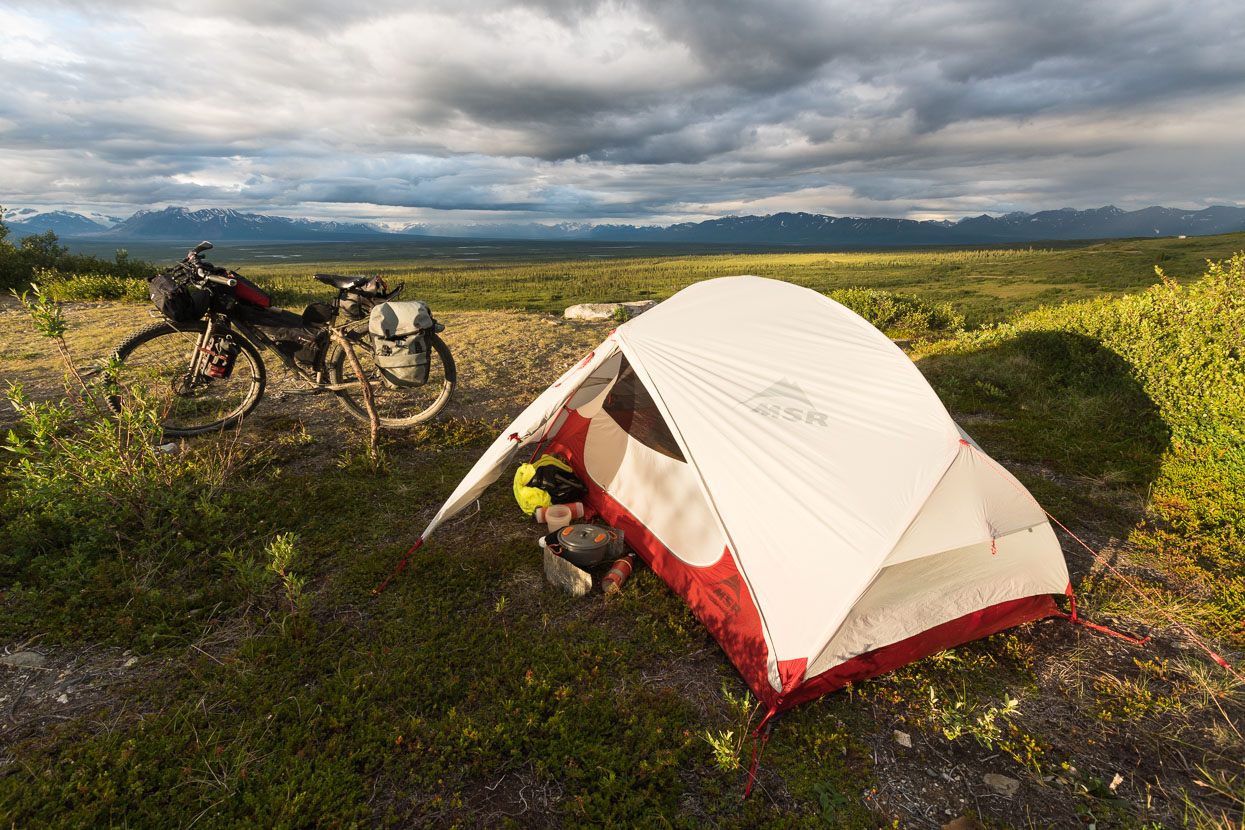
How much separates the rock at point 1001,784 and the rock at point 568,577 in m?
3.17

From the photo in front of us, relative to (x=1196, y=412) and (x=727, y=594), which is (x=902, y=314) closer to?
(x=1196, y=412)

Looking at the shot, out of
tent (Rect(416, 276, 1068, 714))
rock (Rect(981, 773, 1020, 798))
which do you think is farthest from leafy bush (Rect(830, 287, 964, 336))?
rock (Rect(981, 773, 1020, 798))

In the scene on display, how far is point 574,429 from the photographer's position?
6.66 meters

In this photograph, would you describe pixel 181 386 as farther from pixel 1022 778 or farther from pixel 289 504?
pixel 1022 778

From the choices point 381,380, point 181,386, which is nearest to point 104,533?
point 181,386

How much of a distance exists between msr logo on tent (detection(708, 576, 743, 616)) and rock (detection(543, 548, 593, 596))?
1178 millimetres

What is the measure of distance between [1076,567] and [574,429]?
223 inches

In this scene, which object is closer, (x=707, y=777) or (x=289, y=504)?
(x=707, y=777)

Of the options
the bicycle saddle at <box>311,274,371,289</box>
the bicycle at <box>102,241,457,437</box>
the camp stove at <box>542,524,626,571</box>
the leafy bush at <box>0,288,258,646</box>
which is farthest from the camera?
the bicycle saddle at <box>311,274,371,289</box>

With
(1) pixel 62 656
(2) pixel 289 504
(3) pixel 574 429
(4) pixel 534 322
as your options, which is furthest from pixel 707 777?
(4) pixel 534 322

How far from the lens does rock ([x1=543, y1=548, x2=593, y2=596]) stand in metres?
4.95

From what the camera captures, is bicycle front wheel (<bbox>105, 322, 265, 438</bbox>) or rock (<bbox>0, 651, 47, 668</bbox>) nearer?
rock (<bbox>0, 651, 47, 668</bbox>)

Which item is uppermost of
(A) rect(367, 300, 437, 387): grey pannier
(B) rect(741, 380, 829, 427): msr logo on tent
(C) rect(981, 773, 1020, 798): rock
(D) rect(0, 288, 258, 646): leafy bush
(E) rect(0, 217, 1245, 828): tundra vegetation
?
(A) rect(367, 300, 437, 387): grey pannier

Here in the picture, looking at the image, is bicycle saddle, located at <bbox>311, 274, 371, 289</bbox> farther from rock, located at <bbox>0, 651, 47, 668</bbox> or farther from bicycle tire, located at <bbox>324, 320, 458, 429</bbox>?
rock, located at <bbox>0, 651, 47, 668</bbox>
